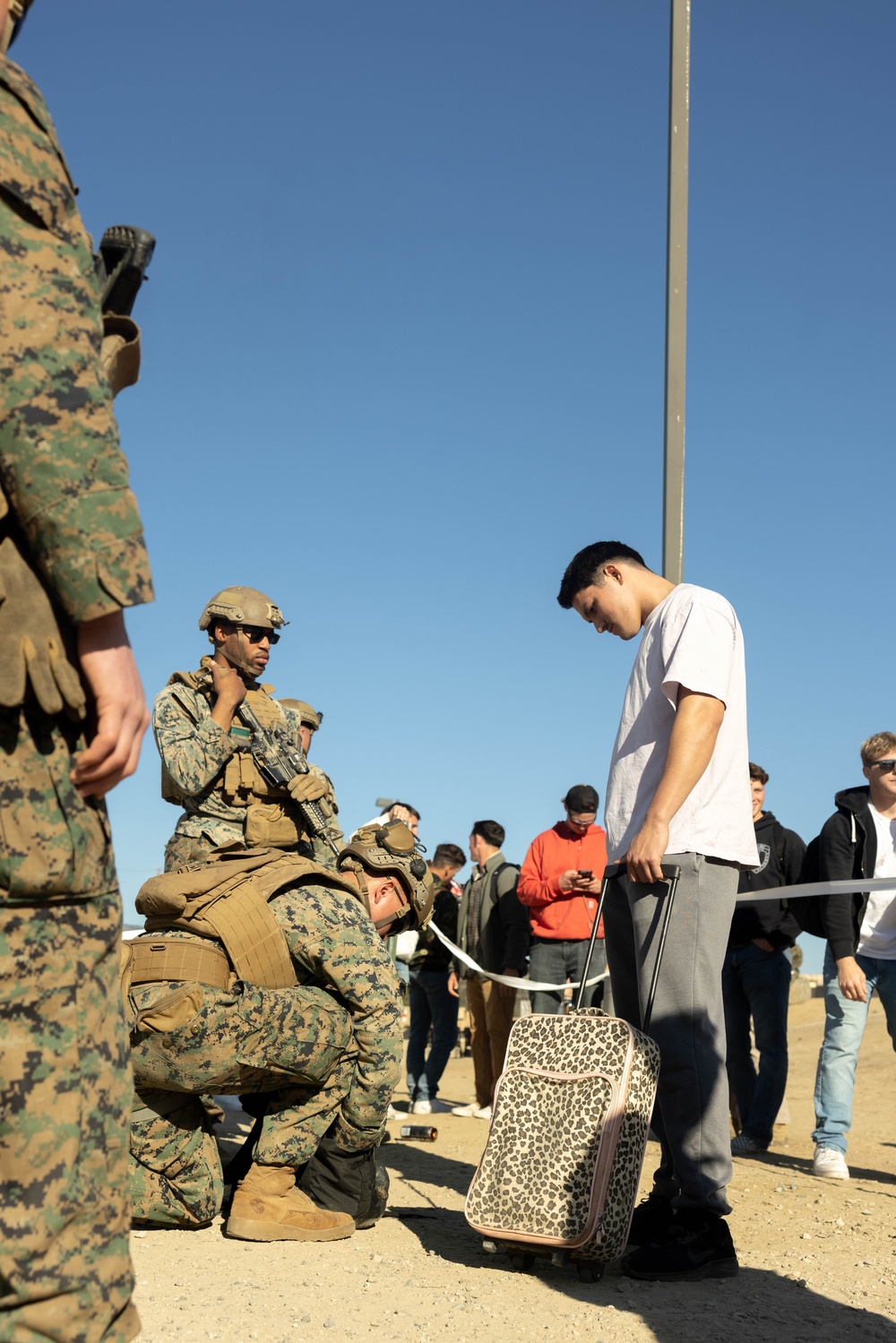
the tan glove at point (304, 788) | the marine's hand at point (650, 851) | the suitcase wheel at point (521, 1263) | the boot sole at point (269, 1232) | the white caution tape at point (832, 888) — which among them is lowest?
the boot sole at point (269, 1232)

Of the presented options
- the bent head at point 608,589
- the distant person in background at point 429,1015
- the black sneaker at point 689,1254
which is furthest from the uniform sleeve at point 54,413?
the distant person in background at point 429,1015

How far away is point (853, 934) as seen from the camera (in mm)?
6770

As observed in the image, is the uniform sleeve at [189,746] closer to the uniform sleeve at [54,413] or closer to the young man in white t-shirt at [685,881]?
the young man in white t-shirt at [685,881]

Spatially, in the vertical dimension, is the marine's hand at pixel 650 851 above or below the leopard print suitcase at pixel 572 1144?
above

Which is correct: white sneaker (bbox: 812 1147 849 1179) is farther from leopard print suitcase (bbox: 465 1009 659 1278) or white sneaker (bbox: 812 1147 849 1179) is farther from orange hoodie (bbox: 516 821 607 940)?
leopard print suitcase (bbox: 465 1009 659 1278)

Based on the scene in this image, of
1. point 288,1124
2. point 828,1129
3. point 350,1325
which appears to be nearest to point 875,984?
point 828,1129

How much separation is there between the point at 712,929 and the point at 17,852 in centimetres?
273

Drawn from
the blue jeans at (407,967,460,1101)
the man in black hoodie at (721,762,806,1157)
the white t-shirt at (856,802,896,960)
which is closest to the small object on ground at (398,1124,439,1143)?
the man in black hoodie at (721,762,806,1157)

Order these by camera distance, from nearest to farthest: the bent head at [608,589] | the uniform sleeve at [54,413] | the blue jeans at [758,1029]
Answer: the uniform sleeve at [54,413]
the bent head at [608,589]
the blue jeans at [758,1029]

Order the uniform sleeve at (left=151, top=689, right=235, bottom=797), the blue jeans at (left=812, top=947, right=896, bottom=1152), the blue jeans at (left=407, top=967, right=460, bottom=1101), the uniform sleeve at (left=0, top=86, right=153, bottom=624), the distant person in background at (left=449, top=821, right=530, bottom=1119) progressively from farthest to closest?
the blue jeans at (left=407, top=967, right=460, bottom=1101)
the distant person in background at (left=449, top=821, right=530, bottom=1119)
the blue jeans at (left=812, top=947, right=896, bottom=1152)
the uniform sleeve at (left=151, top=689, right=235, bottom=797)
the uniform sleeve at (left=0, top=86, right=153, bottom=624)

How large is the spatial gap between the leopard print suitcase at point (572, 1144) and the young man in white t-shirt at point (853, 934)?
297 cm

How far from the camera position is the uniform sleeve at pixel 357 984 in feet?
15.6

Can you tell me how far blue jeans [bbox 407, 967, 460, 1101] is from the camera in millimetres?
10570

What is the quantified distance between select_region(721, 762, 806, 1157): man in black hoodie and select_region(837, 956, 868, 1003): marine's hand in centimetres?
84
